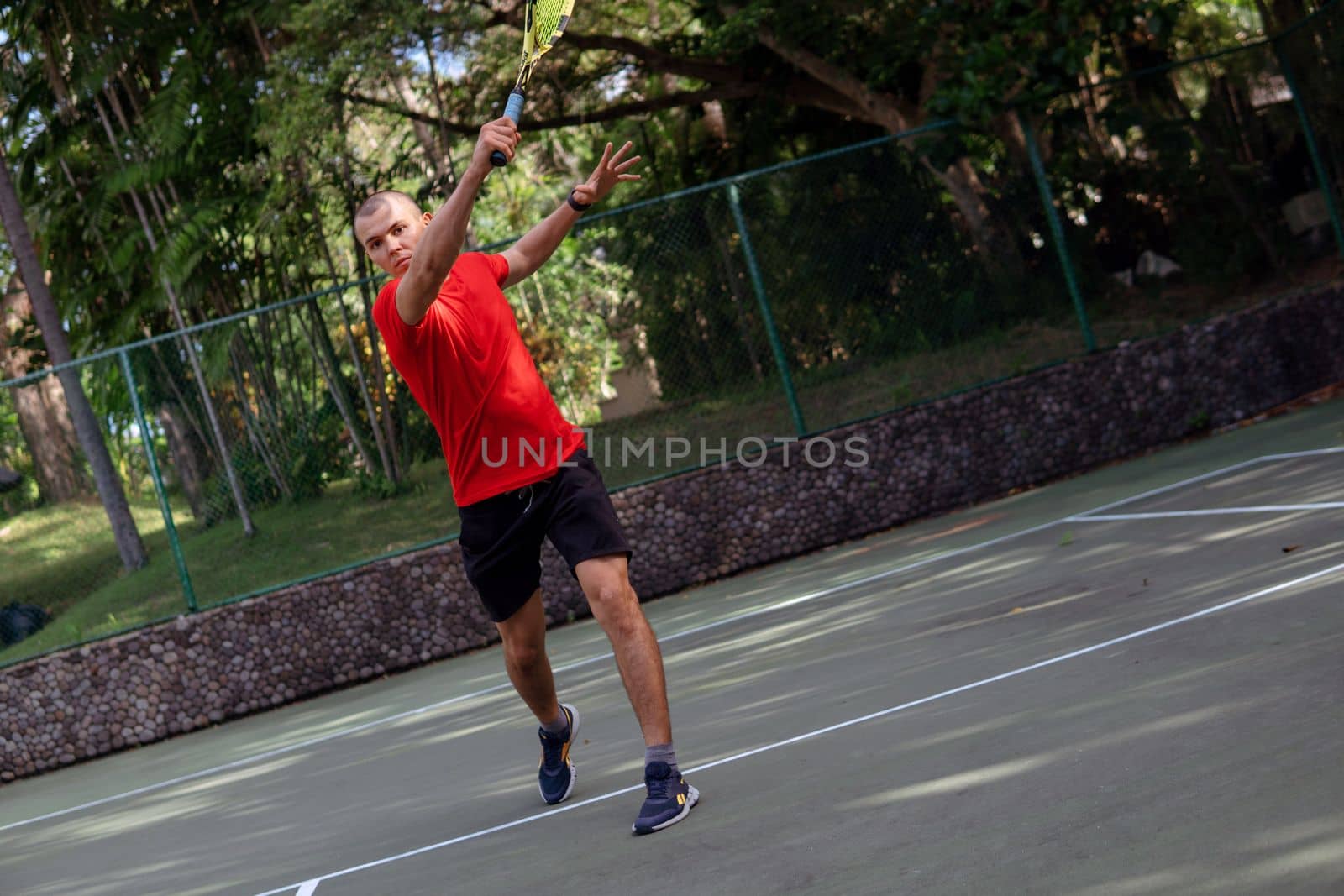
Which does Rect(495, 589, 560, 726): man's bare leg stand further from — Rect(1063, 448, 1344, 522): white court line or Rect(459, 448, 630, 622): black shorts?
Rect(1063, 448, 1344, 522): white court line

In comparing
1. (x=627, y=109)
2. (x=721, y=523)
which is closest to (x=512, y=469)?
(x=721, y=523)

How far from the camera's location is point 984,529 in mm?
8773

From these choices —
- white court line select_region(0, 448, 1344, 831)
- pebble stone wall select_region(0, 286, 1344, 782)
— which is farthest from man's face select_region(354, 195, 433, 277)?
pebble stone wall select_region(0, 286, 1344, 782)

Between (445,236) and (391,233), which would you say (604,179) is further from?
(445,236)

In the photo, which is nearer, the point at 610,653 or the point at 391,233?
the point at 391,233

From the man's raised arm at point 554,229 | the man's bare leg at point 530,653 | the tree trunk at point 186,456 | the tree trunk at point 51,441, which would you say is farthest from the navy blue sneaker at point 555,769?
the tree trunk at point 51,441

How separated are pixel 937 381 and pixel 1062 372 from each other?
930 mm

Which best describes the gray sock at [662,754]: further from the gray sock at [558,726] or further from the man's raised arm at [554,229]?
the man's raised arm at [554,229]

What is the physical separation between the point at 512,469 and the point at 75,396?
7.39m

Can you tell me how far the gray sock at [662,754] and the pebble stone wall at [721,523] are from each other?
5425 mm

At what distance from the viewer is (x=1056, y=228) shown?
10789mm

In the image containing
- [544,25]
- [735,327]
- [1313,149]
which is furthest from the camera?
[1313,149]

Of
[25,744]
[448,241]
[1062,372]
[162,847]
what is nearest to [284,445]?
[25,744]

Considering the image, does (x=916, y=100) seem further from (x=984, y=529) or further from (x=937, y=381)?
(x=984, y=529)
